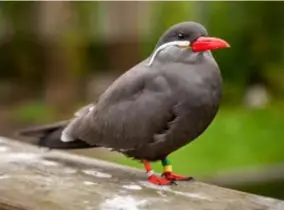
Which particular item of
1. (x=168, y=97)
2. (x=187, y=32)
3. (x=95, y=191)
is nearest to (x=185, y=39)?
(x=187, y=32)

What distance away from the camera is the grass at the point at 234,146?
6.21 m

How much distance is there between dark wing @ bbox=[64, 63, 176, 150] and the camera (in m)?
2.02

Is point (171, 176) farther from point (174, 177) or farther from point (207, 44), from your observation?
point (207, 44)

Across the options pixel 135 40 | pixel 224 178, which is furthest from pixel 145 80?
pixel 135 40

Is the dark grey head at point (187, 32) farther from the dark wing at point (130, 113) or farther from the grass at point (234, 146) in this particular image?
the grass at point (234, 146)

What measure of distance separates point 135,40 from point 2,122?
6.83 feet

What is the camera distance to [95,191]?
1.83m

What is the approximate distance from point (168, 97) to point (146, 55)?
22.7ft

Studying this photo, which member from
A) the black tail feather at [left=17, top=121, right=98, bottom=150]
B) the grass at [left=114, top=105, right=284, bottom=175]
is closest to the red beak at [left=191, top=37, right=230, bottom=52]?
the black tail feather at [left=17, top=121, right=98, bottom=150]

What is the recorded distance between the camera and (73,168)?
83.1 inches

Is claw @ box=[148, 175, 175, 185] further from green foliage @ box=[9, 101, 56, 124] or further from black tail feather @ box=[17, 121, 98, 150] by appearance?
green foliage @ box=[9, 101, 56, 124]

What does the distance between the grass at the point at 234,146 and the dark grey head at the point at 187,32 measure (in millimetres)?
3891

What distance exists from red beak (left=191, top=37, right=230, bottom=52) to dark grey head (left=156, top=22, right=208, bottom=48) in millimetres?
15

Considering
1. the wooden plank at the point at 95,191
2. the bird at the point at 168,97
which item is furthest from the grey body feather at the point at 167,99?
the wooden plank at the point at 95,191
